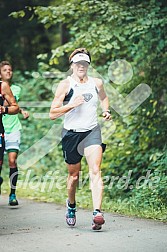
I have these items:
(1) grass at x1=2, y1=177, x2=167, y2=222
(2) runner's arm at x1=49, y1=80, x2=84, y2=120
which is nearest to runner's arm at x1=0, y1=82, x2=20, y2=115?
(2) runner's arm at x1=49, y1=80, x2=84, y2=120

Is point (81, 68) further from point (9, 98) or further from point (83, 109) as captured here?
point (9, 98)

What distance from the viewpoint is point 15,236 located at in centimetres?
714

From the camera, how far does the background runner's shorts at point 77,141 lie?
7.68 meters

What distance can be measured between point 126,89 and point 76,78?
13.9 feet

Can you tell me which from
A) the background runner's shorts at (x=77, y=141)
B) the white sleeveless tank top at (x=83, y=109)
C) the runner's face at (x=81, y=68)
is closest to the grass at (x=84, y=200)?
the background runner's shorts at (x=77, y=141)

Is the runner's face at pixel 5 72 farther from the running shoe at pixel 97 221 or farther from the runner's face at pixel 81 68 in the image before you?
the running shoe at pixel 97 221

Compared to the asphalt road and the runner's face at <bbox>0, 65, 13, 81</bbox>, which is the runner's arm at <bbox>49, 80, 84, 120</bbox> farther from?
the runner's face at <bbox>0, 65, 13, 81</bbox>

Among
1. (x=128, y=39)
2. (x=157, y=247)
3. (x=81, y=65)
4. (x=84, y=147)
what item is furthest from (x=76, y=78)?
(x=128, y=39)

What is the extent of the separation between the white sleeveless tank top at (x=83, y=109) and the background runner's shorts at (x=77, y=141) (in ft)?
0.19

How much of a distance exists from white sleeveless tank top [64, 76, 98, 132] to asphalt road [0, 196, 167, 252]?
1.19 metres

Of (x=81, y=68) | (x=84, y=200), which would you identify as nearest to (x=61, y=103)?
(x=81, y=68)

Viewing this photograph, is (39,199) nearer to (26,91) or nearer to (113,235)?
(113,235)

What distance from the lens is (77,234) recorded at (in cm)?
718

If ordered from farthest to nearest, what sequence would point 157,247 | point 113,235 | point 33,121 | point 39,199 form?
point 33,121, point 39,199, point 113,235, point 157,247
